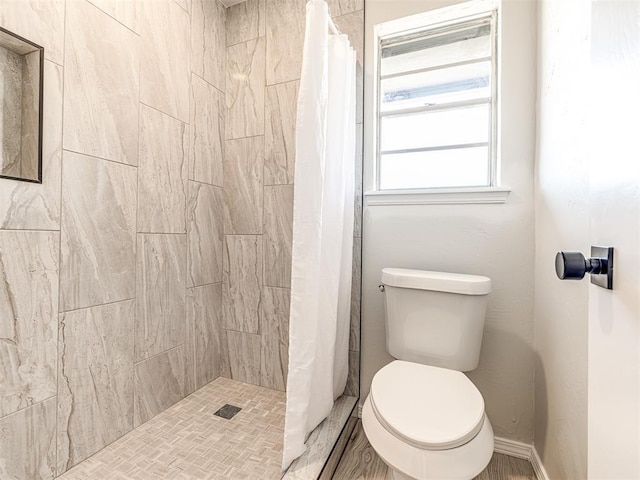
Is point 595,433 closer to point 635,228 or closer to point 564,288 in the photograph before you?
point 635,228

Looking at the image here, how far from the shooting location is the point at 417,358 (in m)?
1.35

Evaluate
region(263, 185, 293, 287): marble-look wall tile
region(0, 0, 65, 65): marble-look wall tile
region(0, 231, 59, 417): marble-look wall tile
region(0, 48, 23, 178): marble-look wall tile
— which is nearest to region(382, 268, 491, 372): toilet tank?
region(263, 185, 293, 287): marble-look wall tile

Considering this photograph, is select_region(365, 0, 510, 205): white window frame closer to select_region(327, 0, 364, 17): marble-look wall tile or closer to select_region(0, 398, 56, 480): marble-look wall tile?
select_region(327, 0, 364, 17): marble-look wall tile

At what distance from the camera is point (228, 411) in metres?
1.63

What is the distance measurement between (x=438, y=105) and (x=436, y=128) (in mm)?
121

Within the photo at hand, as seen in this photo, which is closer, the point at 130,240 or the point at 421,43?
the point at 130,240

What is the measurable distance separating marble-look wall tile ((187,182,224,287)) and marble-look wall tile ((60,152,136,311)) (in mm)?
350

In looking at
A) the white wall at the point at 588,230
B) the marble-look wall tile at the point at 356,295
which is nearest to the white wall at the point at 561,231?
the white wall at the point at 588,230

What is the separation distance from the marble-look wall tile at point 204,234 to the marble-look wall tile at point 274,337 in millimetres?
375

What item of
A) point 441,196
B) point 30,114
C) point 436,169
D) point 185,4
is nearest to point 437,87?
point 436,169

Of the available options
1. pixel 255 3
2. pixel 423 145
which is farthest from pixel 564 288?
pixel 255 3

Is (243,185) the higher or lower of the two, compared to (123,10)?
lower

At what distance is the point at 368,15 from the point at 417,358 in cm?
183

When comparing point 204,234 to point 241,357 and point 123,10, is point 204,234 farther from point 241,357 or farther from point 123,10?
point 123,10
